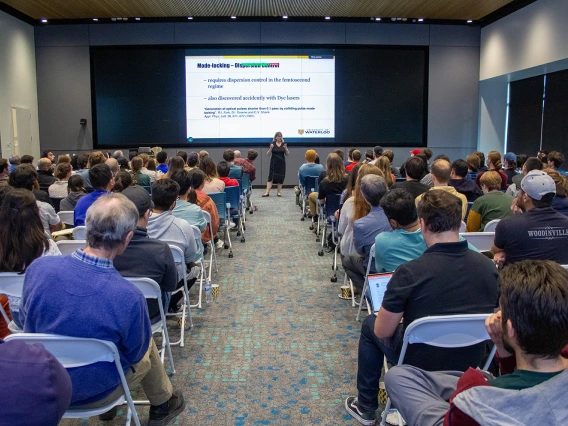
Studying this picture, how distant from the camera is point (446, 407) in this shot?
67.1 inches

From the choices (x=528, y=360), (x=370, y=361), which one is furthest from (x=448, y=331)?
(x=528, y=360)

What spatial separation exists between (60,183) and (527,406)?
19.6 feet

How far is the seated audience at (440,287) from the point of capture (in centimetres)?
221

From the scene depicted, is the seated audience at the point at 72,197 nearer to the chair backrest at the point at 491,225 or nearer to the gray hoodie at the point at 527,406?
the chair backrest at the point at 491,225

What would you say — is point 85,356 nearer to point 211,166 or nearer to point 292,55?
point 211,166

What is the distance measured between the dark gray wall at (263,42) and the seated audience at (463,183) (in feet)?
24.5

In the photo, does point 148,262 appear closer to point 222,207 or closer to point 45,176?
point 222,207

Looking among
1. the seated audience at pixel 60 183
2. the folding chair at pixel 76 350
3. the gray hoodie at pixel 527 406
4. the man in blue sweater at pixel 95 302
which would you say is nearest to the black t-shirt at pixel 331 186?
the seated audience at pixel 60 183

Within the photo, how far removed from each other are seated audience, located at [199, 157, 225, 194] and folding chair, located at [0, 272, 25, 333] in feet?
13.4

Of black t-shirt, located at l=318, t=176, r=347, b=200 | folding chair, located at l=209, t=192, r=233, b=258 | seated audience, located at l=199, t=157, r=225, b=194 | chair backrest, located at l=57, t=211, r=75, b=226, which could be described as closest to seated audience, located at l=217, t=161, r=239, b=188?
seated audience, located at l=199, t=157, r=225, b=194

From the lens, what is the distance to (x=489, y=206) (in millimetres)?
4375

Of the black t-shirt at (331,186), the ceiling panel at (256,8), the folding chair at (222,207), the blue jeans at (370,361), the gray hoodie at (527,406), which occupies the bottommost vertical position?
the blue jeans at (370,361)

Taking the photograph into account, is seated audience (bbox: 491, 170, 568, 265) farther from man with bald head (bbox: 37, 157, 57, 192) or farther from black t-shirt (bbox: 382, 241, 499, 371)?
man with bald head (bbox: 37, 157, 57, 192)

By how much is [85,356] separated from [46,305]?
25 cm
